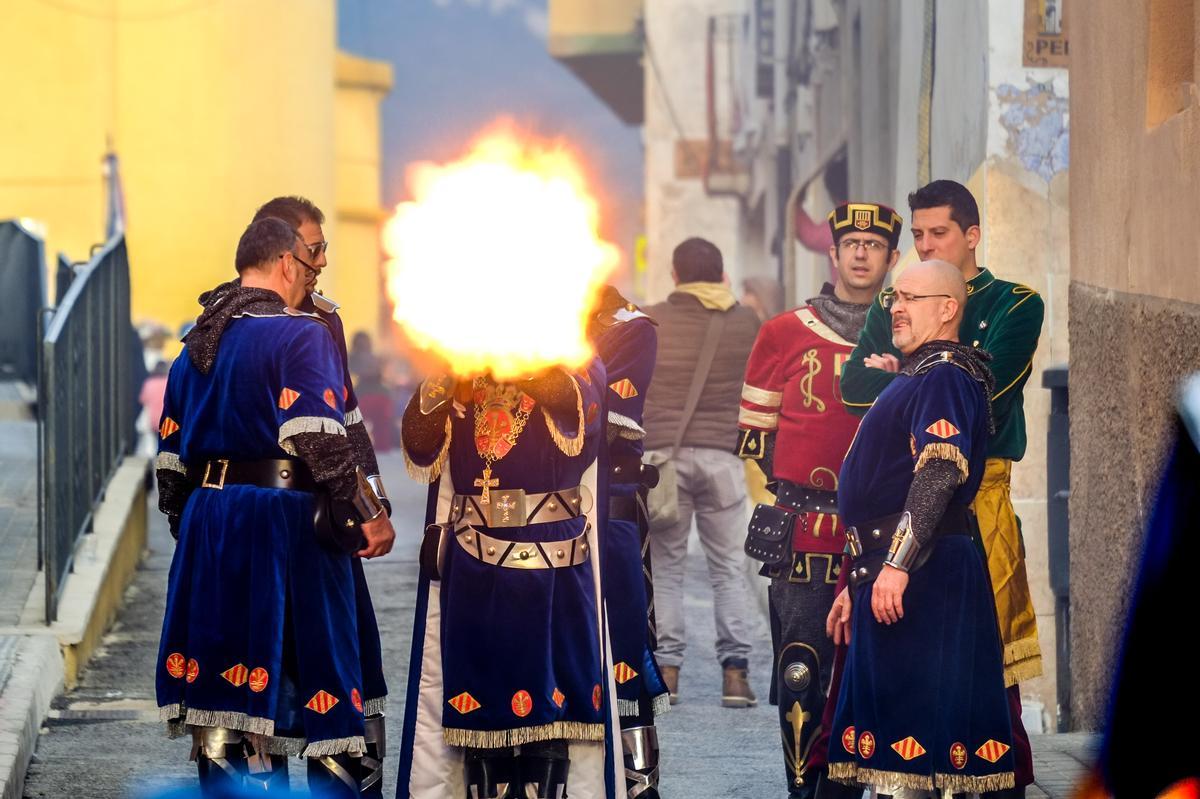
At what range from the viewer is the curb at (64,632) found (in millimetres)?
6863

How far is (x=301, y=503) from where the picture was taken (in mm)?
5852

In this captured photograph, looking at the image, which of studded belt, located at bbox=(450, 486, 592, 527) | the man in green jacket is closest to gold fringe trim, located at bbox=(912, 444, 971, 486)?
the man in green jacket

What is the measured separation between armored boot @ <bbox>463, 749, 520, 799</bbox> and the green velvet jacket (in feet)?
5.94

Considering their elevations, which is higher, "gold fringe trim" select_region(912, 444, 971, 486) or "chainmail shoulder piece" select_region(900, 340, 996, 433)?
"chainmail shoulder piece" select_region(900, 340, 996, 433)

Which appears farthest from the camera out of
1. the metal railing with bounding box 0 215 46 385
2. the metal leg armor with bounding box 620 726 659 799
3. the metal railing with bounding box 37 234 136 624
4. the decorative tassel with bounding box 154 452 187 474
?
the metal railing with bounding box 0 215 46 385

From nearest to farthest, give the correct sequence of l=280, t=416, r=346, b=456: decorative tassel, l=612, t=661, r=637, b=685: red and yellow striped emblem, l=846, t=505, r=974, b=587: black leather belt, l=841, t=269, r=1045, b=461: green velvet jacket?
1. l=846, t=505, r=974, b=587: black leather belt
2. l=280, t=416, r=346, b=456: decorative tassel
3. l=841, t=269, r=1045, b=461: green velvet jacket
4. l=612, t=661, r=637, b=685: red and yellow striped emblem

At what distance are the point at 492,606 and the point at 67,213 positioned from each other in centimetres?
2082

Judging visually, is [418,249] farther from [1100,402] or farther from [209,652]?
[1100,402]

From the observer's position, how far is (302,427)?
5.70 m

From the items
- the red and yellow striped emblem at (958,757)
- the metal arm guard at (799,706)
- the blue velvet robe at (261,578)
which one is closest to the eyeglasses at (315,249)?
the blue velvet robe at (261,578)

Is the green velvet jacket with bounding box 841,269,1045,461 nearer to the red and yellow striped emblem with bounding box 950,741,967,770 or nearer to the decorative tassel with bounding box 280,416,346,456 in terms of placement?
the red and yellow striped emblem with bounding box 950,741,967,770

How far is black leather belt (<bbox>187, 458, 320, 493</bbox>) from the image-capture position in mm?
5848

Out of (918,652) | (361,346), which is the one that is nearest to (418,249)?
(918,652)

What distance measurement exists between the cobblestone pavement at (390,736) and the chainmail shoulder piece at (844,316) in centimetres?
169
